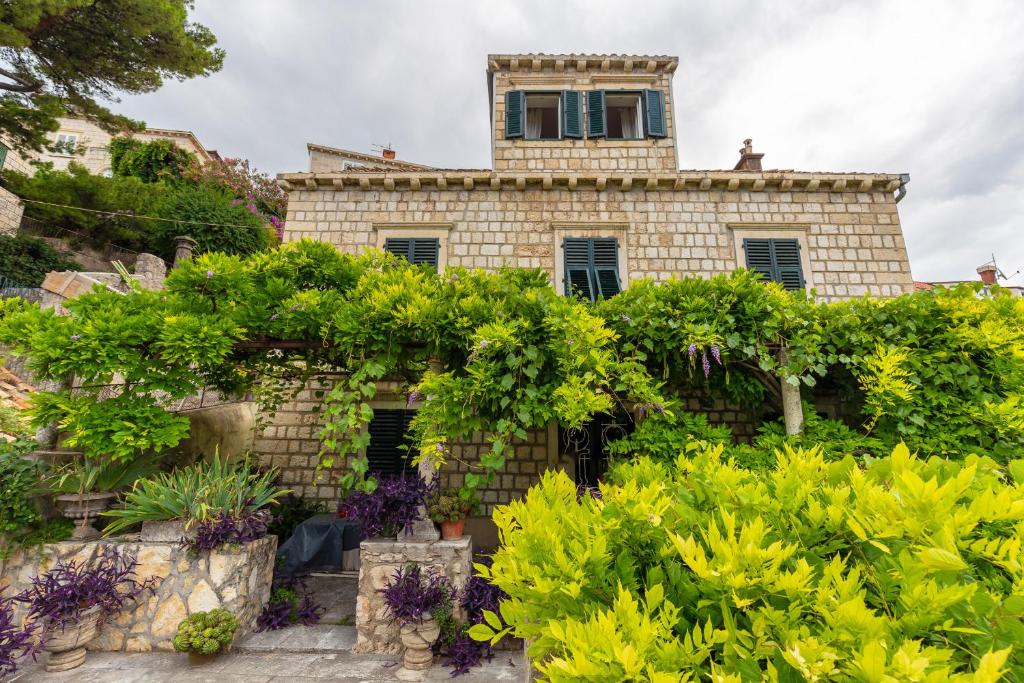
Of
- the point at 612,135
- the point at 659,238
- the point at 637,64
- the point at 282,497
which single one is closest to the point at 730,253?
the point at 659,238

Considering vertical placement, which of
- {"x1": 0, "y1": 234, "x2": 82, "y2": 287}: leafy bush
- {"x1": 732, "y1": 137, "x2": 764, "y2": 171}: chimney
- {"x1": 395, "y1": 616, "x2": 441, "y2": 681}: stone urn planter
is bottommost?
{"x1": 395, "y1": 616, "x2": 441, "y2": 681}: stone urn planter

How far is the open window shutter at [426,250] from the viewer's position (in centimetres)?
810

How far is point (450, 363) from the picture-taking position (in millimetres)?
4863

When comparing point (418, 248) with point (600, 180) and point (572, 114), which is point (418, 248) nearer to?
point (600, 180)

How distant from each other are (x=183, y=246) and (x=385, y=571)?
14.1m

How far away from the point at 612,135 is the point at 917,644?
33.6 feet

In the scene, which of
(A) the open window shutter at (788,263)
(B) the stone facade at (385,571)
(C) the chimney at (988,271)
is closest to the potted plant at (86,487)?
(B) the stone facade at (385,571)

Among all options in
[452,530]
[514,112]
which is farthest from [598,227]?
[452,530]

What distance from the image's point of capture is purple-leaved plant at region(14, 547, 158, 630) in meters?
3.60

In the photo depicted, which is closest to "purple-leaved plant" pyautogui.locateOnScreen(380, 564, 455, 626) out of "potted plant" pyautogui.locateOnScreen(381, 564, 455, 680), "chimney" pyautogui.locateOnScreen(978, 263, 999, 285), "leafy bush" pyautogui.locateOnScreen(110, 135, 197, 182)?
"potted plant" pyautogui.locateOnScreen(381, 564, 455, 680)

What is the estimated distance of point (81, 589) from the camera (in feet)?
12.2

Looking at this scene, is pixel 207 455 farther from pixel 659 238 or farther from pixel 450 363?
pixel 659 238

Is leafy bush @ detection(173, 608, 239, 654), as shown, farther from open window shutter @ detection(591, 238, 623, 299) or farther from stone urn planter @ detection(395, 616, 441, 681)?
open window shutter @ detection(591, 238, 623, 299)

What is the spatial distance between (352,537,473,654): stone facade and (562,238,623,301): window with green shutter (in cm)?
499
